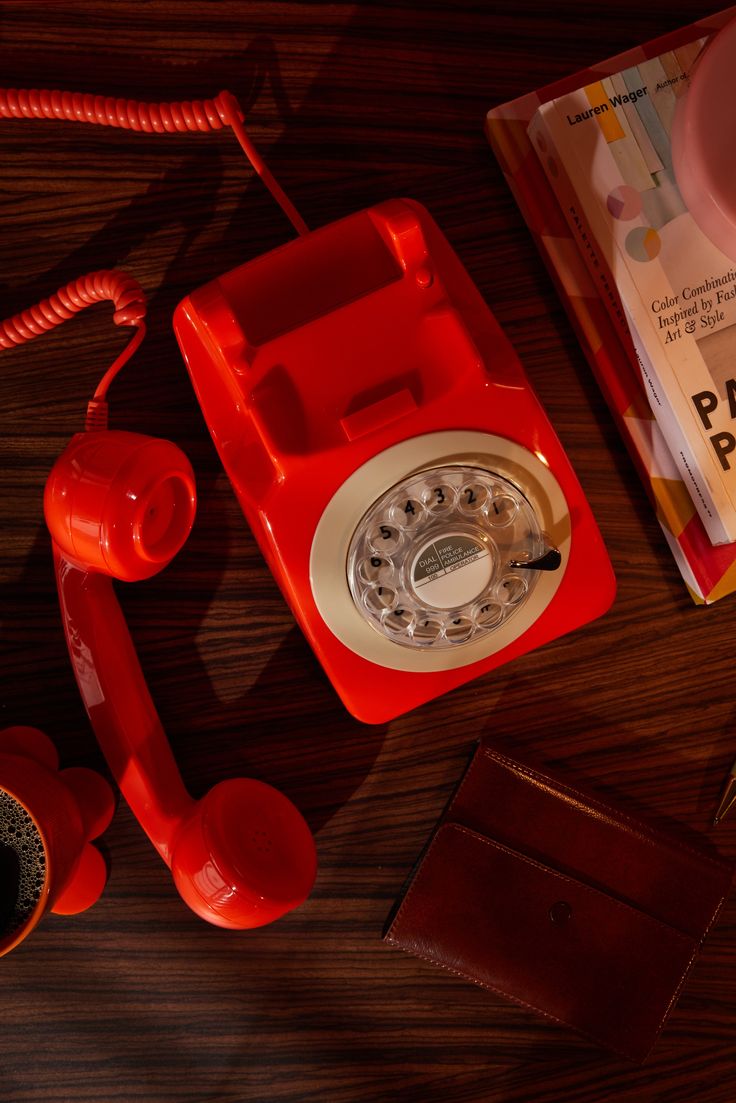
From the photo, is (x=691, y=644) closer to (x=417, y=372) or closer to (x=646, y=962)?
(x=646, y=962)

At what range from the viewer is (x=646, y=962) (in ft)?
2.81

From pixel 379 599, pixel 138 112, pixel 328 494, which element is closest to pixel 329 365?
pixel 328 494

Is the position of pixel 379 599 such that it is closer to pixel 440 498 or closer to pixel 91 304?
pixel 440 498

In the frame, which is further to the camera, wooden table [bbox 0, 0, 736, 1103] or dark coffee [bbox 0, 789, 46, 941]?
wooden table [bbox 0, 0, 736, 1103]

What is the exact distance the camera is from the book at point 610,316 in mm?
831

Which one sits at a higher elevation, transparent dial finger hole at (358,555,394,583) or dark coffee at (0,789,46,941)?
transparent dial finger hole at (358,555,394,583)

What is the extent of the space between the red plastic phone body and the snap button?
396 mm

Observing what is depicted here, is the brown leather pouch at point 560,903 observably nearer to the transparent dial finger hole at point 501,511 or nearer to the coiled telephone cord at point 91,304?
the transparent dial finger hole at point 501,511

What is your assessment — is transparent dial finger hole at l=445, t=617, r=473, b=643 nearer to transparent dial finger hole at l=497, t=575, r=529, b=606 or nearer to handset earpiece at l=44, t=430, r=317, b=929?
transparent dial finger hole at l=497, t=575, r=529, b=606

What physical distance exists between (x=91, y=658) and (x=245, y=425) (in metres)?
0.27

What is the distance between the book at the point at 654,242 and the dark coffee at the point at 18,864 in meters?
0.66

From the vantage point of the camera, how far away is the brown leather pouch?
2.78 ft

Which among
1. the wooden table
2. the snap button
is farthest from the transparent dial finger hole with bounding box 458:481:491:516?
the snap button

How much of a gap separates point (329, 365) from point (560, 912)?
56cm
